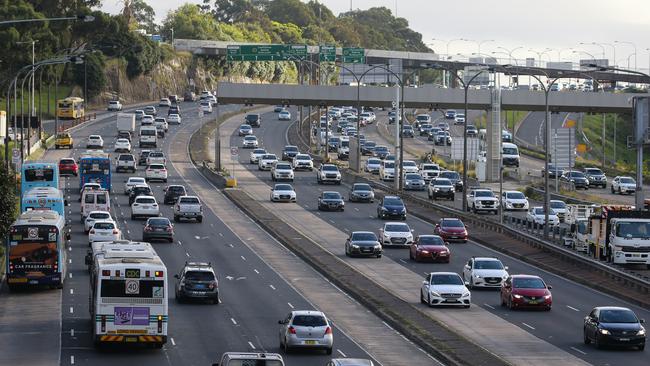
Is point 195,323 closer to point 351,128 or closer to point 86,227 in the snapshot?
point 86,227

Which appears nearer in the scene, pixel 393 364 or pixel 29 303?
pixel 393 364

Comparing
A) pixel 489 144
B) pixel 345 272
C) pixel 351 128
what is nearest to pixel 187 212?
pixel 345 272

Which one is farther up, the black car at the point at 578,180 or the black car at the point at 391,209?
the black car at the point at 391,209

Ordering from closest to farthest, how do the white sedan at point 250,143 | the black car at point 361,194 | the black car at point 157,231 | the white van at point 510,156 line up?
the black car at point 157,231 < the black car at point 361,194 < the white van at point 510,156 < the white sedan at point 250,143

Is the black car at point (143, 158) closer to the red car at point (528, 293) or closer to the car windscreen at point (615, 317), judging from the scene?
the red car at point (528, 293)

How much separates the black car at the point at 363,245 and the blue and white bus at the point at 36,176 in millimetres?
20138

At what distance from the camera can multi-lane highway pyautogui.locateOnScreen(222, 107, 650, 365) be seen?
43312mm

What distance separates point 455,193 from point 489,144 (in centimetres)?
1174

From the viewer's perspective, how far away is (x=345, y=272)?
6312 cm

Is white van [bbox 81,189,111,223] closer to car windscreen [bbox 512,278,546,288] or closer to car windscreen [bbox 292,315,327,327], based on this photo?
car windscreen [bbox 512,278,546,288]

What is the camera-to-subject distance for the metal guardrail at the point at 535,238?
57906mm

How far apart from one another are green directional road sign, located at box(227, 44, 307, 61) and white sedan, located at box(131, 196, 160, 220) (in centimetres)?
5668

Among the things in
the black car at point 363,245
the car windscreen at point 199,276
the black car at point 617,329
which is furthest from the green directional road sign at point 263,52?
the black car at point 617,329

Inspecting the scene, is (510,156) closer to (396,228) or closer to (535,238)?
(396,228)
